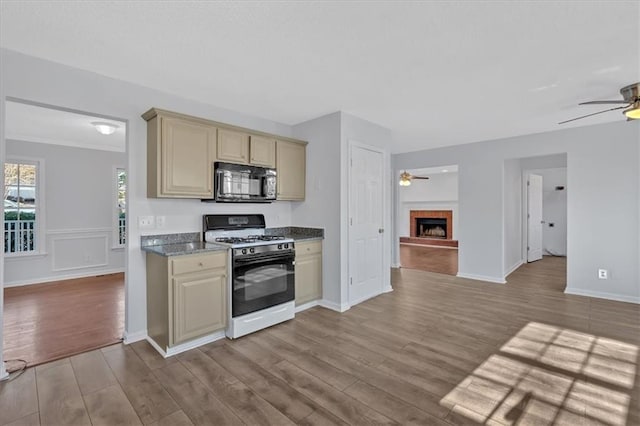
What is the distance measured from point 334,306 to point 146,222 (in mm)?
Result: 2286

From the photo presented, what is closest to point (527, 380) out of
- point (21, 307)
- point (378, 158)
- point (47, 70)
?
point (378, 158)

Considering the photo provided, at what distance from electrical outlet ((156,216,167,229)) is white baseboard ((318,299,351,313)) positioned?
206 cm

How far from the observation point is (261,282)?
10.3 feet

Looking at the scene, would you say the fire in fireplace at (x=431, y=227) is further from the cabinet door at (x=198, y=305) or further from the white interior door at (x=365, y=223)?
the cabinet door at (x=198, y=305)

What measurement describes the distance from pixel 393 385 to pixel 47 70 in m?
3.64

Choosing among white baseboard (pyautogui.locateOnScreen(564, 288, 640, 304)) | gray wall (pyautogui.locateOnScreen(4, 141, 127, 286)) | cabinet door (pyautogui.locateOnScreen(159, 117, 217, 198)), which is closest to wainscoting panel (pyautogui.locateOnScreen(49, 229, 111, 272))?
gray wall (pyautogui.locateOnScreen(4, 141, 127, 286))

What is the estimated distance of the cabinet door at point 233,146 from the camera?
323 cm

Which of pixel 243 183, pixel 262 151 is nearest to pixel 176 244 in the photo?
pixel 243 183

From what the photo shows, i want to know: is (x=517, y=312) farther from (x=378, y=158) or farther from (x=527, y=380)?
(x=378, y=158)

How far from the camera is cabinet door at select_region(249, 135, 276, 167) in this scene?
3.52 m

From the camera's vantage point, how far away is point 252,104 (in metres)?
3.44

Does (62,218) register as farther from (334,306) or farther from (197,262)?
(334,306)

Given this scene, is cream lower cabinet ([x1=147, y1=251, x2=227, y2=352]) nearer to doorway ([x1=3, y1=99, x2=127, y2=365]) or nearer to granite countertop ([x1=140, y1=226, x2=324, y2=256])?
granite countertop ([x1=140, y1=226, x2=324, y2=256])

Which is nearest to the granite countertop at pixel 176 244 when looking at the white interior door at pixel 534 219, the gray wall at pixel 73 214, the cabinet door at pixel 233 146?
the cabinet door at pixel 233 146
